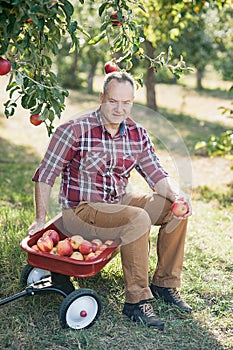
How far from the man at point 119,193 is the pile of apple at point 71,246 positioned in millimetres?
76

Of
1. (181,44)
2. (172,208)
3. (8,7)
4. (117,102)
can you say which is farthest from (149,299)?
(181,44)

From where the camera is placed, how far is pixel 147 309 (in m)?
3.09

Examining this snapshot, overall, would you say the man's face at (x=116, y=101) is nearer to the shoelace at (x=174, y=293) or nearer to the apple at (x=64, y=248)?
the apple at (x=64, y=248)

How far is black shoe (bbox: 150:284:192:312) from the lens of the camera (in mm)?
3266

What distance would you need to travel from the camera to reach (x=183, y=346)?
289 centimetres

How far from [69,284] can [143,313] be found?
42 centimetres

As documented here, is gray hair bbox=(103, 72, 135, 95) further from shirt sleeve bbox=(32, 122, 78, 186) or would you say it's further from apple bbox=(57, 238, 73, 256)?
apple bbox=(57, 238, 73, 256)

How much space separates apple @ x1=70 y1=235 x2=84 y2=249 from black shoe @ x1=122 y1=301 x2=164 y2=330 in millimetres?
420

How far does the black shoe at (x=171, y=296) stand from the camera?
3.27m

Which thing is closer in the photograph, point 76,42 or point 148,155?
point 76,42

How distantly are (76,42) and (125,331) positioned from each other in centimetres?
152

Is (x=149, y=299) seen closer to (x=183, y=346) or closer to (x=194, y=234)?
(x=183, y=346)

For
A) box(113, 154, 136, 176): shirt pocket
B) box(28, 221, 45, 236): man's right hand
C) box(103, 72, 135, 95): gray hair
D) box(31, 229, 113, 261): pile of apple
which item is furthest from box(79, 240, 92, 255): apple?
box(103, 72, 135, 95): gray hair

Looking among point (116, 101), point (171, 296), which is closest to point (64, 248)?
point (171, 296)
